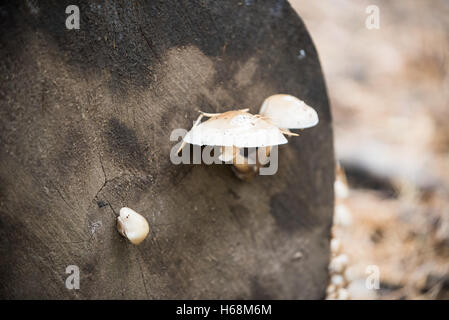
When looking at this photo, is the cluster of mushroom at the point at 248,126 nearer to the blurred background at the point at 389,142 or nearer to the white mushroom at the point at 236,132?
the white mushroom at the point at 236,132

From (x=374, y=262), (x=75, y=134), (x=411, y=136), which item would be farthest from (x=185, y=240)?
(x=411, y=136)

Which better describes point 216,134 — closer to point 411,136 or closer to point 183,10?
point 183,10

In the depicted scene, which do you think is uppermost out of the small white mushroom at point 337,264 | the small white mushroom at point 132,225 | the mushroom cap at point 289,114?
the mushroom cap at point 289,114

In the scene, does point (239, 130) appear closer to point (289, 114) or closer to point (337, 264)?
point (289, 114)

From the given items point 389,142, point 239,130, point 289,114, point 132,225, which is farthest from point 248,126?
point 389,142

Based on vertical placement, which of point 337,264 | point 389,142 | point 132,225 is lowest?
point 337,264

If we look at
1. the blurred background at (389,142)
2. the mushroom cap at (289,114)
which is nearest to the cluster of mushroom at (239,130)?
the mushroom cap at (289,114)

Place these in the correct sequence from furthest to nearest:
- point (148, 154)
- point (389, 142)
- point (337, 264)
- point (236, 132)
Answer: point (389, 142), point (337, 264), point (148, 154), point (236, 132)

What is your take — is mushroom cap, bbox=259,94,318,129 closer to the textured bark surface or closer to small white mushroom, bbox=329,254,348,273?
the textured bark surface
